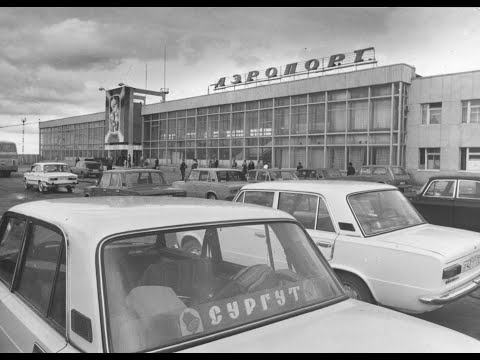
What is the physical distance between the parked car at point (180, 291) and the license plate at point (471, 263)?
8.87 feet

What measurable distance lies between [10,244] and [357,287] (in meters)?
3.41

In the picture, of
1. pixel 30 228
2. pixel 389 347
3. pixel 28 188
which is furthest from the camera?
pixel 28 188

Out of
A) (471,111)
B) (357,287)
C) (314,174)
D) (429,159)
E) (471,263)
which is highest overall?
(471,111)

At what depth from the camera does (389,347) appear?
6.38 feet

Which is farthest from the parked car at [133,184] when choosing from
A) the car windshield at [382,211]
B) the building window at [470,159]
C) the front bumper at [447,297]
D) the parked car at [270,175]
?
the building window at [470,159]

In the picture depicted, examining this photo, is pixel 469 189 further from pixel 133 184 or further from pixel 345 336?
pixel 133 184

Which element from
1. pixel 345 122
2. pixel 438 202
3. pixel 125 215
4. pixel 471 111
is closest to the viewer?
pixel 125 215

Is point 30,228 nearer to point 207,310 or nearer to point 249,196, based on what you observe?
point 207,310

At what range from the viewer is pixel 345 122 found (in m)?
31.0

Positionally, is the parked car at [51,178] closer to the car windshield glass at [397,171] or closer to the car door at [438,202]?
the car windshield glass at [397,171]

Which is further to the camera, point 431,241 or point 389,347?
point 431,241

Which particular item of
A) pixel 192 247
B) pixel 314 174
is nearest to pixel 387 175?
pixel 314 174
